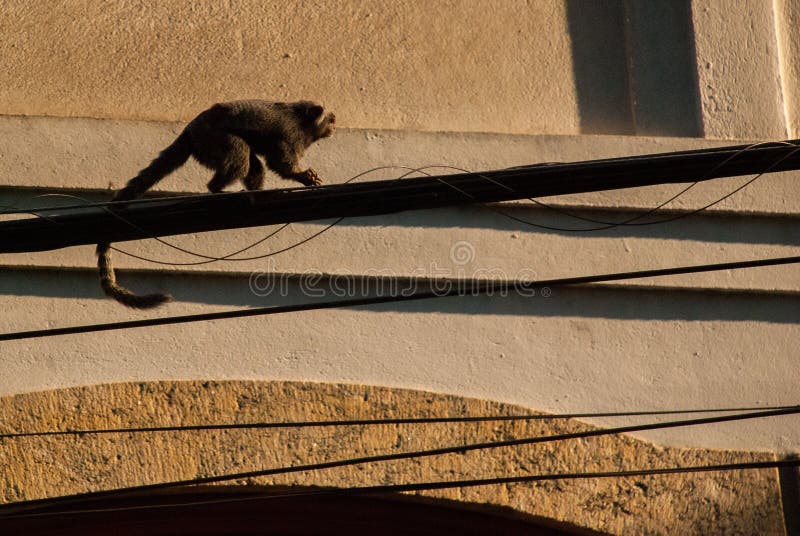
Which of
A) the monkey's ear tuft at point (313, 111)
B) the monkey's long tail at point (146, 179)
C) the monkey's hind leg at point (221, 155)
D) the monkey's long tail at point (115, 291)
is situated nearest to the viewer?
the monkey's long tail at point (115, 291)

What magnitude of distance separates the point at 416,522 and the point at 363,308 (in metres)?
1.13

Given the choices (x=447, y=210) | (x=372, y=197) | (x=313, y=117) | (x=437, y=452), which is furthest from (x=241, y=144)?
(x=437, y=452)

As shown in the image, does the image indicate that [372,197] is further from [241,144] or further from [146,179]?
[146,179]

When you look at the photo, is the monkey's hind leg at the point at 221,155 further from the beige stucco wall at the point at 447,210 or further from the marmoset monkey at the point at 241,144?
the beige stucco wall at the point at 447,210

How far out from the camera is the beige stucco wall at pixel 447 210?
5.12 meters

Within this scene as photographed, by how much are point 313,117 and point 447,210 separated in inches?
35.6

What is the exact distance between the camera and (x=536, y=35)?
589cm

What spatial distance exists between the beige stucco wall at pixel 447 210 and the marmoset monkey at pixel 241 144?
414 mm

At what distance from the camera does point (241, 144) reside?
4668 millimetres

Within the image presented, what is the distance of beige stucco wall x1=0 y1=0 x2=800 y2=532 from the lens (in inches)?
201

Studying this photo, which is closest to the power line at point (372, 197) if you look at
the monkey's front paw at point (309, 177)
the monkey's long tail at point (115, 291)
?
the monkey's long tail at point (115, 291)

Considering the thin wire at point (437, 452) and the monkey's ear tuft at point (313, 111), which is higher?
the monkey's ear tuft at point (313, 111)

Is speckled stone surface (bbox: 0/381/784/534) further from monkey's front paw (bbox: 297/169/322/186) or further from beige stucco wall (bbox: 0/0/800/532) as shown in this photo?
monkey's front paw (bbox: 297/169/322/186)

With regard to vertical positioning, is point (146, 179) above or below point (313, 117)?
below
